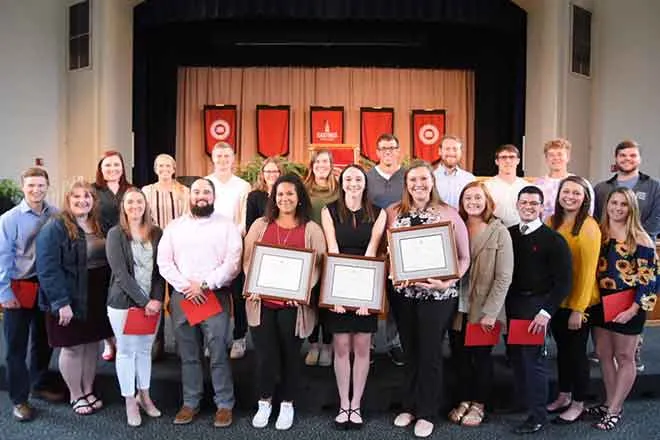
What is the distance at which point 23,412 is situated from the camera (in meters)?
3.92

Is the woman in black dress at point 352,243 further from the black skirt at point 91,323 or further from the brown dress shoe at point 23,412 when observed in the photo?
the brown dress shoe at point 23,412

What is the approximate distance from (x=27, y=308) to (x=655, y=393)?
4.27 metres

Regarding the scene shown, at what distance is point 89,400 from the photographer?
4.04 meters

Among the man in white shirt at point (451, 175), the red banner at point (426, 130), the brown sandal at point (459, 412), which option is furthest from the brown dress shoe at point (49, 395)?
the red banner at point (426, 130)

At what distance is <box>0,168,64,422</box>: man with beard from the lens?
152 inches

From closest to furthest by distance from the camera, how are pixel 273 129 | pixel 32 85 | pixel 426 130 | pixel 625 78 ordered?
pixel 625 78 < pixel 32 85 < pixel 273 129 < pixel 426 130

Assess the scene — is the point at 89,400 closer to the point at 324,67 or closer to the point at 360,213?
the point at 360,213

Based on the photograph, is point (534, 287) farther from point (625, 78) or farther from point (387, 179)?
point (625, 78)

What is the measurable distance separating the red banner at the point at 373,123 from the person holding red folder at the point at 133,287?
31.2 ft

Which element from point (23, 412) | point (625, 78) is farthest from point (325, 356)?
point (625, 78)

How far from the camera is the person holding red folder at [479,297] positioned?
3646mm

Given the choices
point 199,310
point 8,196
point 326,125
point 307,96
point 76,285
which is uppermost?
point 307,96

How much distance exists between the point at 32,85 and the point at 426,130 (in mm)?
7511

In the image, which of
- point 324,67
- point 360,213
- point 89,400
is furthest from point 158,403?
point 324,67
